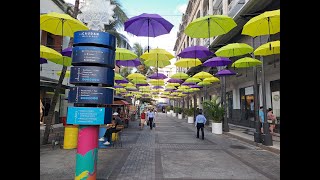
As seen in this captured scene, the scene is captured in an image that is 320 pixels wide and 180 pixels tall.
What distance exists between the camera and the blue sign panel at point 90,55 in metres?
5.95

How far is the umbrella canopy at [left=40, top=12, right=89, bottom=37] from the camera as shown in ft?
27.3

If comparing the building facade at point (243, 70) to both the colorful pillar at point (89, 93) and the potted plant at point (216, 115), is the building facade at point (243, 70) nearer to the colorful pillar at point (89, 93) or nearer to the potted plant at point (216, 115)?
the potted plant at point (216, 115)

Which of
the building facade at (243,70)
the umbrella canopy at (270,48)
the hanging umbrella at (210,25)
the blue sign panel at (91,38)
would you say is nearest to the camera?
the blue sign panel at (91,38)

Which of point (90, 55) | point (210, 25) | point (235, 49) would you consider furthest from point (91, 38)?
point (235, 49)

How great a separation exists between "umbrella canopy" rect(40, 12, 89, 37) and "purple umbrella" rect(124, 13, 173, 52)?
8.19ft

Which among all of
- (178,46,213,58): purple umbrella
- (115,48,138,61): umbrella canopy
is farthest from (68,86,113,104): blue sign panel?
(178,46,213,58): purple umbrella

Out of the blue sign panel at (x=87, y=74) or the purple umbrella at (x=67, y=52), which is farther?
the purple umbrella at (x=67, y=52)

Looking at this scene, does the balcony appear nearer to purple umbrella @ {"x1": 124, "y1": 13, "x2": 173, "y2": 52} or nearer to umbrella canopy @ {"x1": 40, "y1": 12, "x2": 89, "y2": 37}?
purple umbrella @ {"x1": 124, "y1": 13, "x2": 173, "y2": 52}

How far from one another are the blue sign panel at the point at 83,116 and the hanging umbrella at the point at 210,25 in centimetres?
633

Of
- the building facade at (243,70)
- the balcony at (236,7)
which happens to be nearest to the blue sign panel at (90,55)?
the building facade at (243,70)

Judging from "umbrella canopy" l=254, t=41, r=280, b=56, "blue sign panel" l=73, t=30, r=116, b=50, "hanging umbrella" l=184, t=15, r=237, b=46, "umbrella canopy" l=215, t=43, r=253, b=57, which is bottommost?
"blue sign panel" l=73, t=30, r=116, b=50

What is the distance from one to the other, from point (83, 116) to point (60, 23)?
4.84 m

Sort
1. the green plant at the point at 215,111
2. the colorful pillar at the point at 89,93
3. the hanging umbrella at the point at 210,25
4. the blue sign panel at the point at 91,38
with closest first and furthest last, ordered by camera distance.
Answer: the colorful pillar at the point at 89,93, the blue sign panel at the point at 91,38, the hanging umbrella at the point at 210,25, the green plant at the point at 215,111
